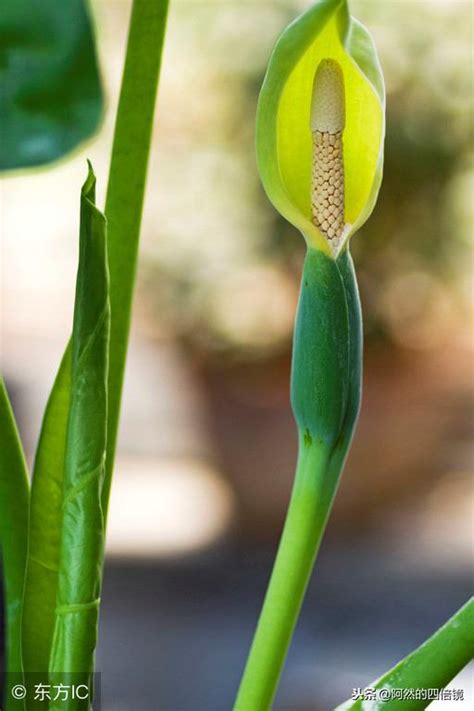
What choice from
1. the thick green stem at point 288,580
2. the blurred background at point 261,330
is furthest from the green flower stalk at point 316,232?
the blurred background at point 261,330

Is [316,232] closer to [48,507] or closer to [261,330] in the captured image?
[48,507]

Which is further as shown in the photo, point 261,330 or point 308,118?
point 261,330

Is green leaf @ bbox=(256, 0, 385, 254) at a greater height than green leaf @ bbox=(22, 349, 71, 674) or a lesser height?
greater

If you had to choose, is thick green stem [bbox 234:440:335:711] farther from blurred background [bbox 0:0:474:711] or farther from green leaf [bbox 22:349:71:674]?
blurred background [bbox 0:0:474:711]

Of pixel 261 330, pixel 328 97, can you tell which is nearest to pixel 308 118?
pixel 328 97

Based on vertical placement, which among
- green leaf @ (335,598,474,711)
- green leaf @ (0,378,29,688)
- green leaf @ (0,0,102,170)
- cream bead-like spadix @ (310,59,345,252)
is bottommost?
green leaf @ (335,598,474,711)

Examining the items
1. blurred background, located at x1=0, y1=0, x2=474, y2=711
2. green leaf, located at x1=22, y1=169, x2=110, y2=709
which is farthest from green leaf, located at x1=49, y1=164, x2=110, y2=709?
blurred background, located at x1=0, y1=0, x2=474, y2=711

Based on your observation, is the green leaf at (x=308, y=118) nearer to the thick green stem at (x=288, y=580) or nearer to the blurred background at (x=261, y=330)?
the thick green stem at (x=288, y=580)
